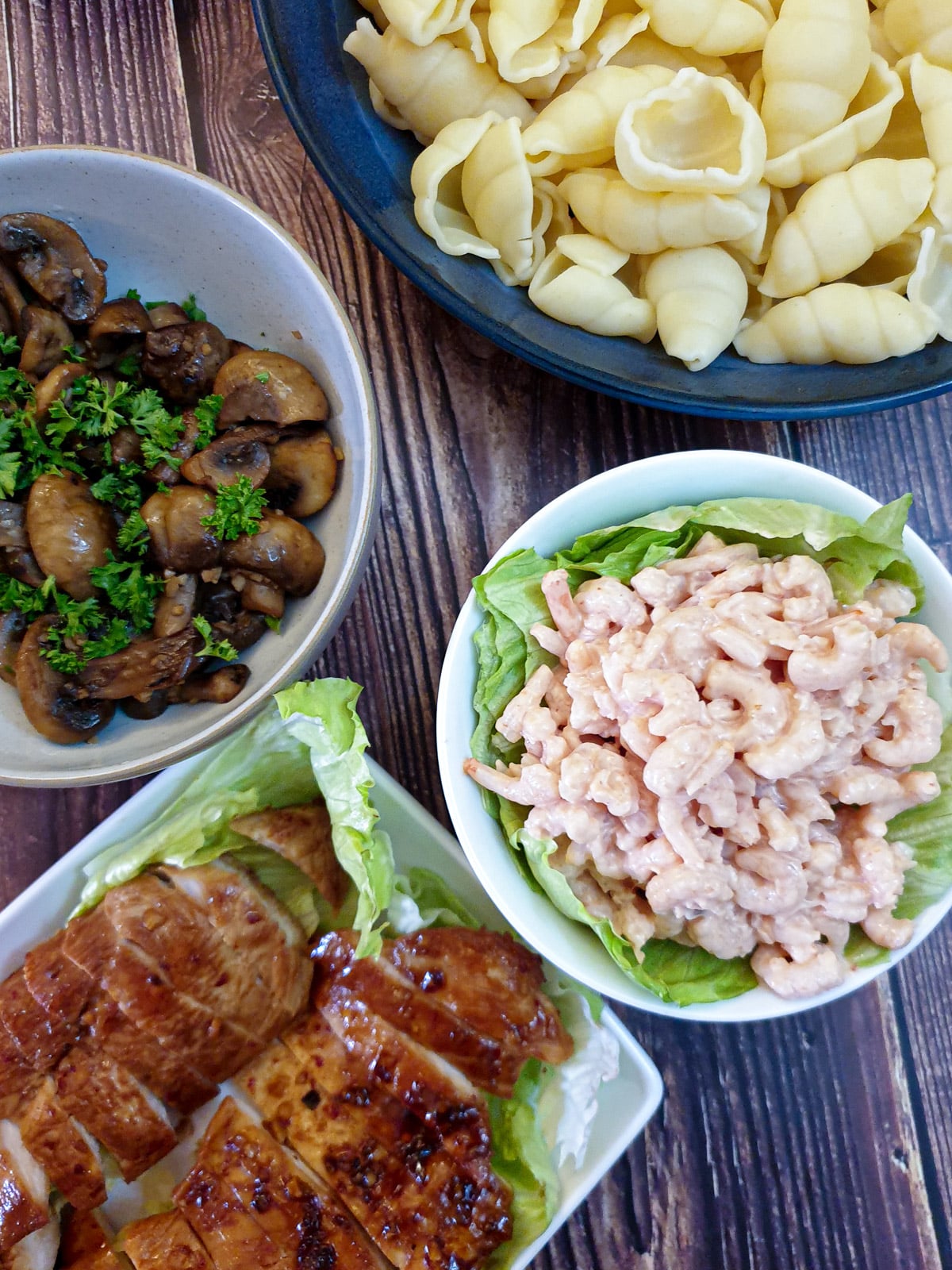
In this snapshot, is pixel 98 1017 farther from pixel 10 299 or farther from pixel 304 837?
pixel 10 299

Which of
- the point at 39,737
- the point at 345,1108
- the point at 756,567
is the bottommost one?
the point at 345,1108

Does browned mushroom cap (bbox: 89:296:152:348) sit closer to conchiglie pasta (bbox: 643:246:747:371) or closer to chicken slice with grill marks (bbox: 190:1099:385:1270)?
conchiglie pasta (bbox: 643:246:747:371)

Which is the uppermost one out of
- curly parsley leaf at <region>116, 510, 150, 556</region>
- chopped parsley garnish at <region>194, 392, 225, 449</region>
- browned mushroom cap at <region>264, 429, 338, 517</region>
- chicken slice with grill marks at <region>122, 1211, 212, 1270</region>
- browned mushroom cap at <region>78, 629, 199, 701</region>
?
chopped parsley garnish at <region>194, 392, 225, 449</region>

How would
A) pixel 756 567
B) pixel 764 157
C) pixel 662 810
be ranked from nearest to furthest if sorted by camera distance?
pixel 662 810
pixel 756 567
pixel 764 157

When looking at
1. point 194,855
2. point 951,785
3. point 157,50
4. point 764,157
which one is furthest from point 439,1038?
point 157,50

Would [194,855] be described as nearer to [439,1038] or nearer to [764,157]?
[439,1038]

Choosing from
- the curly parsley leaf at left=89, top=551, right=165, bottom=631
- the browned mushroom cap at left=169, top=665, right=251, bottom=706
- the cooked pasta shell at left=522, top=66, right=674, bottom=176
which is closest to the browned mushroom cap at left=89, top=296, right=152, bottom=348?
the curly parsley leaf at left=89, top=551, right=165, bottom=631

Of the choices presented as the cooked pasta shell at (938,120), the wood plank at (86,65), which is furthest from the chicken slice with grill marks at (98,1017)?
the cooked pasta shell at (938,120)
